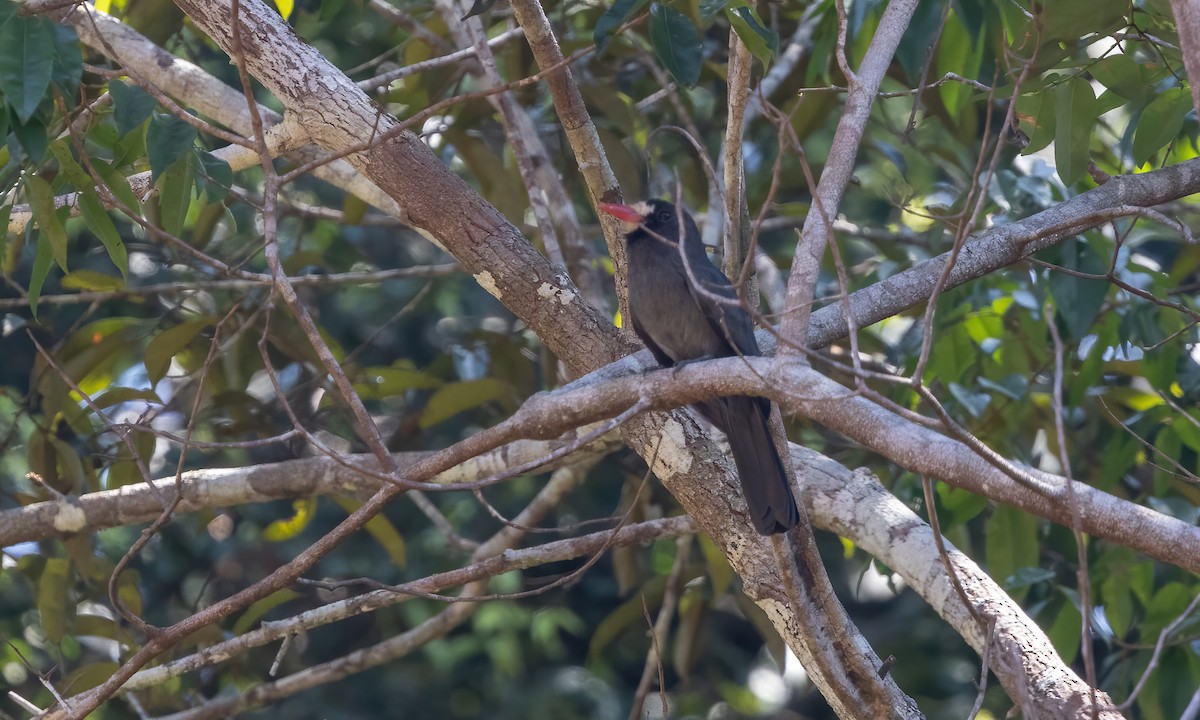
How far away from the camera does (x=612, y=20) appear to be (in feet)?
8.52

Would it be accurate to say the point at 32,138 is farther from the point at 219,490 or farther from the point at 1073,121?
the point at 1073,121

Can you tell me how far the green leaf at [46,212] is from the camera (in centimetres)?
260

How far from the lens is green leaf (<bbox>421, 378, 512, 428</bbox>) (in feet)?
13.8

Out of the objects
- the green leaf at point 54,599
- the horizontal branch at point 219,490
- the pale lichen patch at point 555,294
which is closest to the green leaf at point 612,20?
the pale lichen patch at point 555,294

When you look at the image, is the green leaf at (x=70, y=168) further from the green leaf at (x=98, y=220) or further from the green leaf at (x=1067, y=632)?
the green leaf at (x=1067, y=632)

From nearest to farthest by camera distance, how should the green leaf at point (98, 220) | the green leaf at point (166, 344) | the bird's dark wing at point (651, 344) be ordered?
the green leaf at point (98, 220) < the bird's dark wing at point (651, 344) < the green leaf at point (166, 344)

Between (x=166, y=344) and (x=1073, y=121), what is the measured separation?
115 inches

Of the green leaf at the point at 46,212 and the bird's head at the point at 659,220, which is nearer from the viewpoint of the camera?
the green leaf at the point at 46,212

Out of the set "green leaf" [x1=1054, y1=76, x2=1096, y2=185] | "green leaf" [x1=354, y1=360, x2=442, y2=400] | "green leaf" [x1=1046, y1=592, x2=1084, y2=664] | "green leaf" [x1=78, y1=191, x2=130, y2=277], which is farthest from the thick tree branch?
"green leaf" [x1=354, y1=360, x2=442, y2=400]

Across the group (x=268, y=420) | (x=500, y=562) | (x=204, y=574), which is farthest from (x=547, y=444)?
(x=204, y=574)

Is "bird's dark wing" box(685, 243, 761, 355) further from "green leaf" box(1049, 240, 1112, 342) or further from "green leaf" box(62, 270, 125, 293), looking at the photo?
"green leaf" box(62, 270, 125, 293)

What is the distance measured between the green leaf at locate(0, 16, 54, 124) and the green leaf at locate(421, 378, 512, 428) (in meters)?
2.15

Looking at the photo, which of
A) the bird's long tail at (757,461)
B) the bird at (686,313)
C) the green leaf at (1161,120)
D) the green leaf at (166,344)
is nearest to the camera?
the bird's long tail at (757,461)

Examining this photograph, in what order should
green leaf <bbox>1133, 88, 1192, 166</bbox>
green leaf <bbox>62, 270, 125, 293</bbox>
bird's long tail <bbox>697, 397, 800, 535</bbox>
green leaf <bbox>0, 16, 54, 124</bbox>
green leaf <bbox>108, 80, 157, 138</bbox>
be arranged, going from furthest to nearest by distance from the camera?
green leaf <bbox>62, 270, 125, 293</bbox> → green leaf <bbox>1133, 88, 1192, 166</bbox> → bird's long tail <bbox>697, 397, 800, 535</bbox> → green leaf <bbox>108, 80, 157, 138</bbox> → green leaf <bbox>0, 16, 54, 124</bbox>
